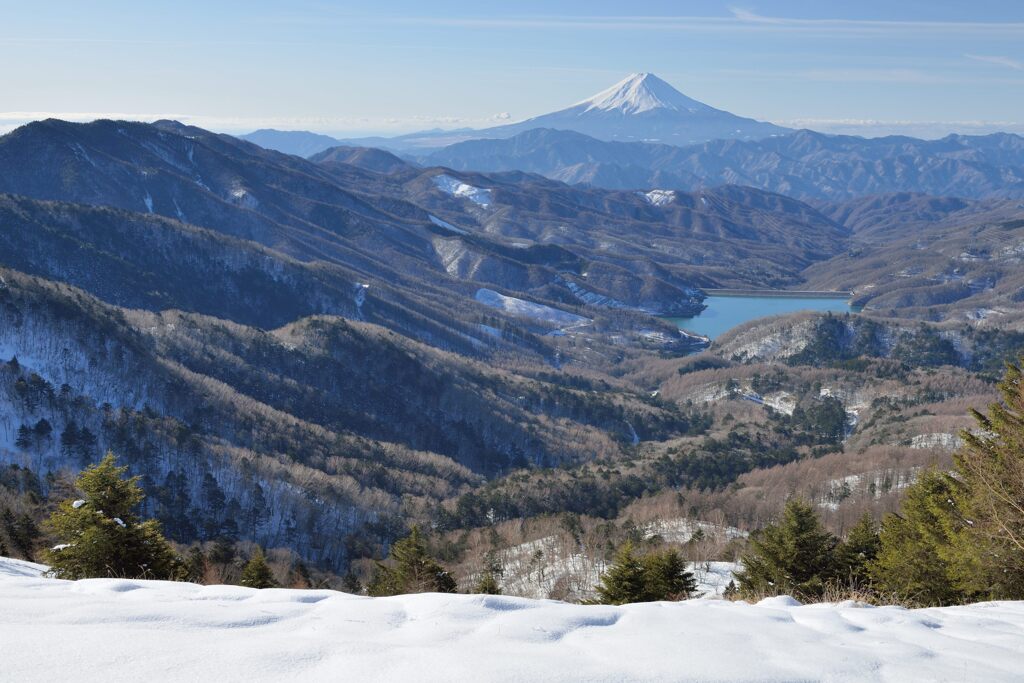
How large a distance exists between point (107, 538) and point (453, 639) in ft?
49.6

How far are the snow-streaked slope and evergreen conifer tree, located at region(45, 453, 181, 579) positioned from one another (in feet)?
20.6

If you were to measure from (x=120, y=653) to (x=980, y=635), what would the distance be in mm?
15406

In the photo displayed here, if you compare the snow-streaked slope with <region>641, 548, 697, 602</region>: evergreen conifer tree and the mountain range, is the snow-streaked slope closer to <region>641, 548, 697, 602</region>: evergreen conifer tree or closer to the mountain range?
<region>641, 548, 697, 602</region>: evergreen conifer tree

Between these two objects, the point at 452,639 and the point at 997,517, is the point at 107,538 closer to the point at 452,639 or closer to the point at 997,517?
the point at 452,639

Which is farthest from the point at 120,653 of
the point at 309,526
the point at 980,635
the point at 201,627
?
the point at 309,526

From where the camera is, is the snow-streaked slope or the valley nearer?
the snow-streaked slope

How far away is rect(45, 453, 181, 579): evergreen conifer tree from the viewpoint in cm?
2209

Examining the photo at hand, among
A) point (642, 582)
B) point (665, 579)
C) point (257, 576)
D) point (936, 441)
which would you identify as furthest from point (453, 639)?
point (936, 441)

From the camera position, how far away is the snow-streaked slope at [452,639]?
10703mm

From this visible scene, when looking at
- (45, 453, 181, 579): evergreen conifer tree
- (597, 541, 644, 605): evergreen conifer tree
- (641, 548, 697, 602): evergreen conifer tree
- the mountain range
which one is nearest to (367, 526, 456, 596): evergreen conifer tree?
(597, 541, 644, 605): evergreen conifer tree

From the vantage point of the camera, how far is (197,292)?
187m

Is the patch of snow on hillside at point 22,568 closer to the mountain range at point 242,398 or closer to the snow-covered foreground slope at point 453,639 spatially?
the snow-covered foreground slope at point 453,639

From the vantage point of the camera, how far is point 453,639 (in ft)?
40.7

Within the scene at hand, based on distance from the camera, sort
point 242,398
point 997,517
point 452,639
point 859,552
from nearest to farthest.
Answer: point 452,639 → point 997,517 → point 859,552 → point 242,398
